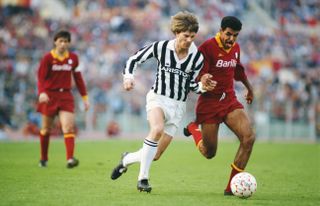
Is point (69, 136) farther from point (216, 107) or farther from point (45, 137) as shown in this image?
point (216, 107)

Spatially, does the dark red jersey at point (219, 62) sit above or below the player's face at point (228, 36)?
below

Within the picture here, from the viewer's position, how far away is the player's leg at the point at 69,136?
12680 millimetres

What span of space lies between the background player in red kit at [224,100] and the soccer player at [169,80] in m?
0.32

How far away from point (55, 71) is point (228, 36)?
4.85m

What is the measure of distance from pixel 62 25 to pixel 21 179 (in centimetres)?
2116

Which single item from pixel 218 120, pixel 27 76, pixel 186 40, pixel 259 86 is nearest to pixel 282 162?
pixel 218 120

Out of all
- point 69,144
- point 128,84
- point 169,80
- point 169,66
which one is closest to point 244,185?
point 169,80

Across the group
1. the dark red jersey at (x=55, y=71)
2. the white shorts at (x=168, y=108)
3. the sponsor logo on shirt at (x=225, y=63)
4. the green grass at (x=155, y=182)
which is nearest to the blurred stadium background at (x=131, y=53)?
the green grass at (x=155, y=182)

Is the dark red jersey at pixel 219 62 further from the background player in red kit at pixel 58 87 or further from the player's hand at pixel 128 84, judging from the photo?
the background player in red kit at pixel 58 87

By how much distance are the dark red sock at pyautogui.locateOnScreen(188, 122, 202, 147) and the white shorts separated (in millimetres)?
1024

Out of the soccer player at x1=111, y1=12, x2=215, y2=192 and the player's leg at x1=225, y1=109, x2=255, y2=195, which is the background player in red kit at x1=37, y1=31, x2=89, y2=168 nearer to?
the soccer player at x1=111, y1=12, x2=215, y2=192

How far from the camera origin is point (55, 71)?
1295cm

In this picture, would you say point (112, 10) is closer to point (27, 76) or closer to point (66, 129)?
point (27, 76)

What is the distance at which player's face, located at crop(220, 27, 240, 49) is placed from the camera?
29.7 ft
